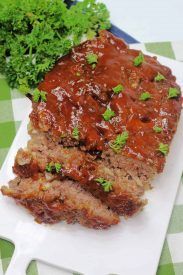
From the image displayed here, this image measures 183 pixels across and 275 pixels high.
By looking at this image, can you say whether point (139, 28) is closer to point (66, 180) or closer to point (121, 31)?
point (121, 31)

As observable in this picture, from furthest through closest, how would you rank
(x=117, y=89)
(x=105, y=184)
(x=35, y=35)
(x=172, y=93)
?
1. (x=35, y=35)
2. (x=172, y=93)
3. (x=117, y=89)
4. (x=105, y=184)

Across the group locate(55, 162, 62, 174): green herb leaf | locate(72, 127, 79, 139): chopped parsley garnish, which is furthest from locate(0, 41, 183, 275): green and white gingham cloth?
locate(72, 127, 79, 139): chopped parsley garnish

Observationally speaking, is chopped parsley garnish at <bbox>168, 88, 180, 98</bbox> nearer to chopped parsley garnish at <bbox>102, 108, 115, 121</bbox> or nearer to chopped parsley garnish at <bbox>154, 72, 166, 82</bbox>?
chopped parsley garnish at <bbox>154, 72, 166, 82</bbox>

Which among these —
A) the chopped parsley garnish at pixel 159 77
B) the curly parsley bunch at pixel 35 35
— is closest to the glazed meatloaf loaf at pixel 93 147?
the chopped parsley garnish at pixel 159 77

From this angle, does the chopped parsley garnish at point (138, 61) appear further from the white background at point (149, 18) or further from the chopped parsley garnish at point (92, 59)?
the white background at point (149, 18)

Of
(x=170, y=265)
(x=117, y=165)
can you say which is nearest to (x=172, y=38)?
(x=117, y=165)

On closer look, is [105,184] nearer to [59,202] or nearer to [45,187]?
[59,202]


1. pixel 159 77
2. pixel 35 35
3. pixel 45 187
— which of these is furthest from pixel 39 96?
pixel 159 77
